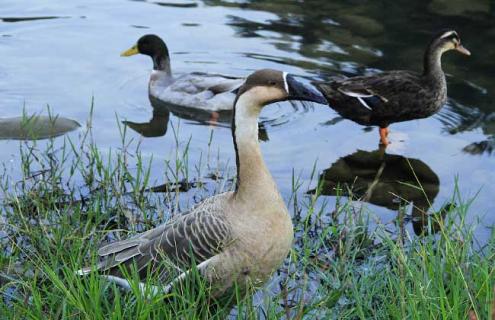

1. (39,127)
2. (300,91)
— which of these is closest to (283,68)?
(39,127)

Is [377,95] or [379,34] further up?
[377,95]

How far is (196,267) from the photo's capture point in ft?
15.4

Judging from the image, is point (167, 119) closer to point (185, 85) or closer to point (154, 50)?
point (185, 85)

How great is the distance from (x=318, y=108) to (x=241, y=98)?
181 inches

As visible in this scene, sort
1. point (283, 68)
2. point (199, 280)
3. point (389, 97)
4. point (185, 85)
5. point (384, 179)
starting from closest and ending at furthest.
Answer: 1. point (199, 280)
2. point (384, 179)
3. point (389, 97)
4. point (185, 85)
5. point (283, 68)

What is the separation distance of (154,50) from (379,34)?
280 centimetres

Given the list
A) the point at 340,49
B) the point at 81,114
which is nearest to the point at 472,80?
the point at 340,49

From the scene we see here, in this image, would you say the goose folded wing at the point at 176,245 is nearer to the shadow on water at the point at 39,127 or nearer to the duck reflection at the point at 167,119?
the shadow on water at the point at 39,127

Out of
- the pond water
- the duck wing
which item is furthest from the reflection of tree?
the duck wing

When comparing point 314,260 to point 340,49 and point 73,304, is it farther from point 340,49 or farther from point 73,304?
point 340,49

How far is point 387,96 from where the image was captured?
8258 millimetres

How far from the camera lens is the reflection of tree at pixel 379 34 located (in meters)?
9.93

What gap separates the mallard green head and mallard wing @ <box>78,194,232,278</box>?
524cm

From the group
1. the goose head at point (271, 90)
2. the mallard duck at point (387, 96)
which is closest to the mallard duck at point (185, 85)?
the mallard duck at point (387, 96)
